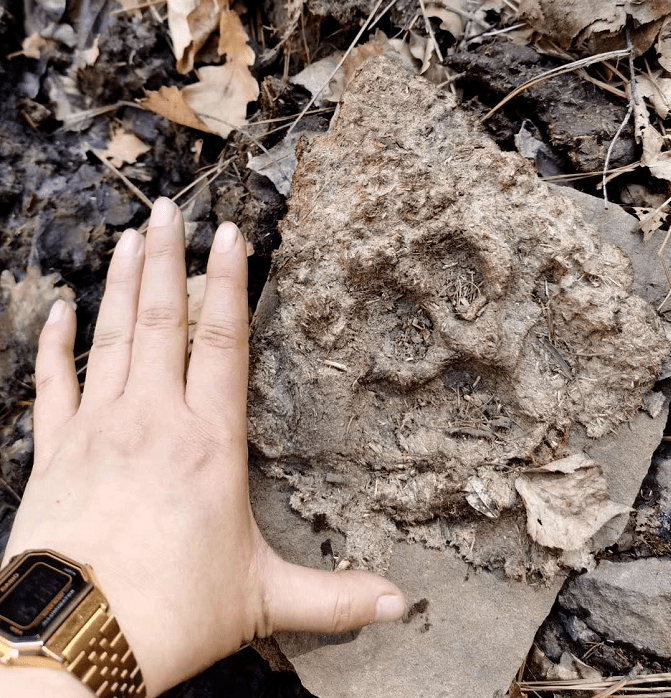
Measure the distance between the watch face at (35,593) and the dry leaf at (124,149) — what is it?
1696 millimetres

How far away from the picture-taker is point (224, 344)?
1.83 meters

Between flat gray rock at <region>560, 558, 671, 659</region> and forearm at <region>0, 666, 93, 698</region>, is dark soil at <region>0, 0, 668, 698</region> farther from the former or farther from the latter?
forearm at <region>0, 666, 93, 698</region>

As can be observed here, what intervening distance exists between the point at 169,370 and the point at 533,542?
1275 millimetres

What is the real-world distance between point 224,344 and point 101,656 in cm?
89

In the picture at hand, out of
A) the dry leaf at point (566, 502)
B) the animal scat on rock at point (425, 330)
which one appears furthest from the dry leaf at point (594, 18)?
the dry leaf at point (566, 502)

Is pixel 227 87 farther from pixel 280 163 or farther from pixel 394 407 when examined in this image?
pixel 394 407

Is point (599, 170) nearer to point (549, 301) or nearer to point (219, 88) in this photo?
point (549, 301)

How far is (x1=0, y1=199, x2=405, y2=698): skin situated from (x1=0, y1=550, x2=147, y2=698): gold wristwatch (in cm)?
3

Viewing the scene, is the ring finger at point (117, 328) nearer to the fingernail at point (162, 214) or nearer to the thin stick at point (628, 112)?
the fingernail at point (162, 214)

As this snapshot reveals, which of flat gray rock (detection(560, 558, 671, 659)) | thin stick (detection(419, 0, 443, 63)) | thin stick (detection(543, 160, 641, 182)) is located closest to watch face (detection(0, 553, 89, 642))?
flat gray rock (detection(560, 558, 671, 659))

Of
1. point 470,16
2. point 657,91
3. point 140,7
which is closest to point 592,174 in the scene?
point 657,91

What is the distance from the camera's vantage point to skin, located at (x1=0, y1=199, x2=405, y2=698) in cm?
159

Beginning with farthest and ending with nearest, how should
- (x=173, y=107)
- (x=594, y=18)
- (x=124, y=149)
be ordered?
(x=124, y=149) → (x=173, y=107) → (x=594, y=18)

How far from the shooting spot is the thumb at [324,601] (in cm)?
173
